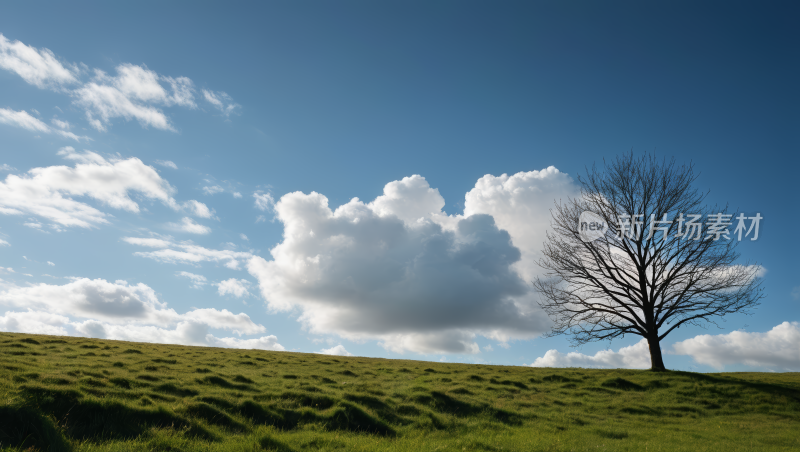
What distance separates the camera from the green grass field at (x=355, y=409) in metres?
9.89

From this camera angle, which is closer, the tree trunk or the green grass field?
the green grass field

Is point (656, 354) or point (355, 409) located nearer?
point (355, 409)

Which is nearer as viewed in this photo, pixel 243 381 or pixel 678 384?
pixel 243 381

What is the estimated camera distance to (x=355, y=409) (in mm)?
13320

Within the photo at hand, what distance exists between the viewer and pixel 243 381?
1738 centimetres

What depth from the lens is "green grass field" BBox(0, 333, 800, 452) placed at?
9891mm

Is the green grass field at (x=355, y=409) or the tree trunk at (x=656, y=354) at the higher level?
the tree trunk at (x=656, y=354)

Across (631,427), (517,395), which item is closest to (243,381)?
(517,395)

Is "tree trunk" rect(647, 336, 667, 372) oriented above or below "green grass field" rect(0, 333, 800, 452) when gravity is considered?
above

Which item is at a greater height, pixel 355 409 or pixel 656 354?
pixel 656 354

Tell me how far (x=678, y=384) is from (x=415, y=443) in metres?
19.2

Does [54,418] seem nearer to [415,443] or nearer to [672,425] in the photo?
[415,443]

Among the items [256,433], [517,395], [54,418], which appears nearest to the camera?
[54,418]

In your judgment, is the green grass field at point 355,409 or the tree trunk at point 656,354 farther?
the tree trunk at point 656,354
